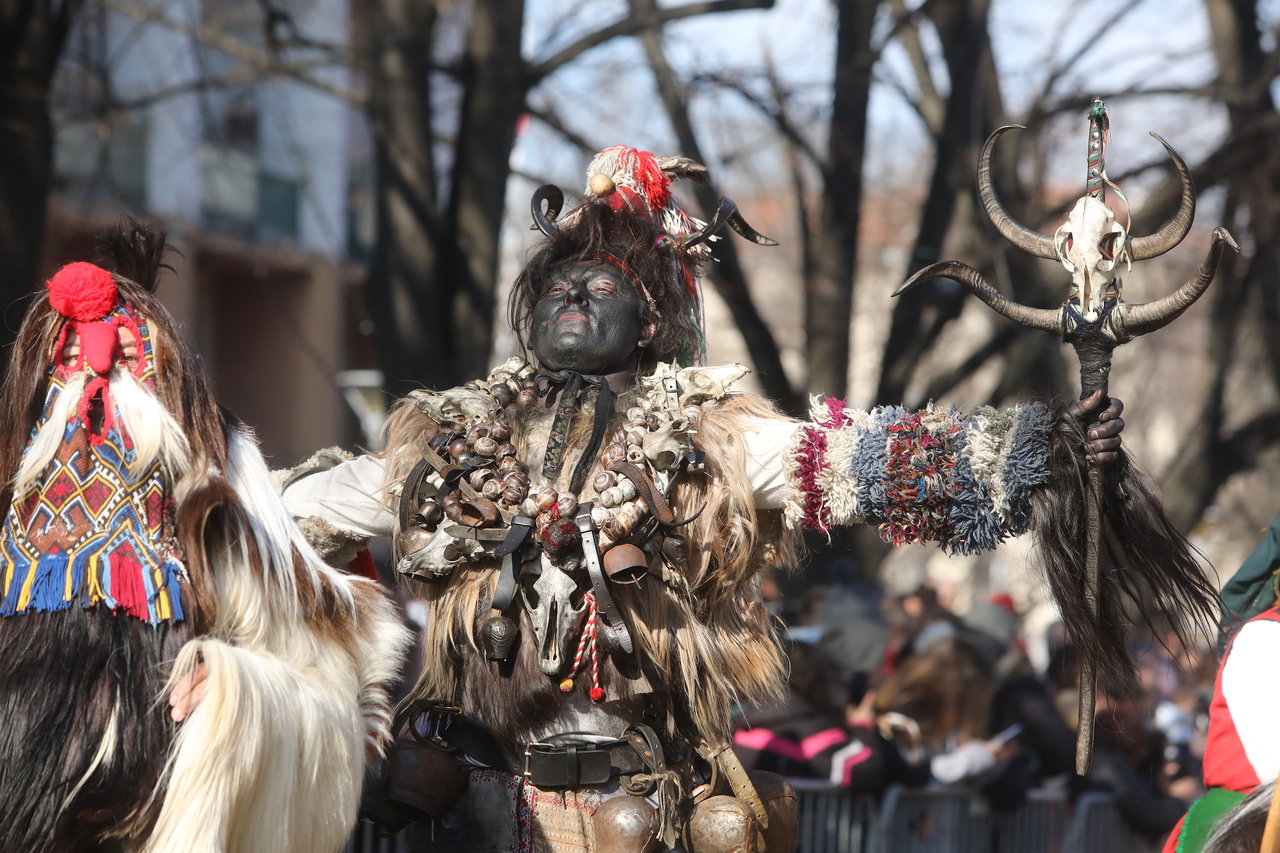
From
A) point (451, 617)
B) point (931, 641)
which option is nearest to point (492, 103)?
point (931, 641)

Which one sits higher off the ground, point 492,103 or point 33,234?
point 492,103

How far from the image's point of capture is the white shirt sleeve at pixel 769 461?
3.18 meters

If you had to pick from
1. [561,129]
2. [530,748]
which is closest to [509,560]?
[530,748]

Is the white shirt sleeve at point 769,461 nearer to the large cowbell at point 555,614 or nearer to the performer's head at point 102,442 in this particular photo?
the large cowbell at point 555,614

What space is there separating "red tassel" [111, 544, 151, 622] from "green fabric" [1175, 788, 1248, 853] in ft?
7.22

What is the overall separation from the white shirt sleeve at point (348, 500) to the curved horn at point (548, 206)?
73cm

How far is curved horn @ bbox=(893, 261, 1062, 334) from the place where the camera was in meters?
2.94

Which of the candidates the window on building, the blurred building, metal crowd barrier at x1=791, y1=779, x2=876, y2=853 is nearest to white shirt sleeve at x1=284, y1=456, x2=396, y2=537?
metal crowd barrier at x1=791, y1=779, x2=876, y2=853

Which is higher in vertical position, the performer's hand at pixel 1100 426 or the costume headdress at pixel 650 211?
the costume headdress at pixel 650 211

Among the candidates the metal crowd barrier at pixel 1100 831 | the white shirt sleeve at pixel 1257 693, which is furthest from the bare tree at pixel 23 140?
the metal crowd barrier at pixel 1100 831

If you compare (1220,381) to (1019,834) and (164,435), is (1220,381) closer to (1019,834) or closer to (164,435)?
(1019,834)

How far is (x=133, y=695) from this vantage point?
2.52m

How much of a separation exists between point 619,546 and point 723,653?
41cm

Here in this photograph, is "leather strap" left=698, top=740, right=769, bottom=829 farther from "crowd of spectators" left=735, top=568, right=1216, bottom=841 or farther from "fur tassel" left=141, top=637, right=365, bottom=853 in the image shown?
"crowd of spectators" left=735, top=568, right=1216, bottom=841
